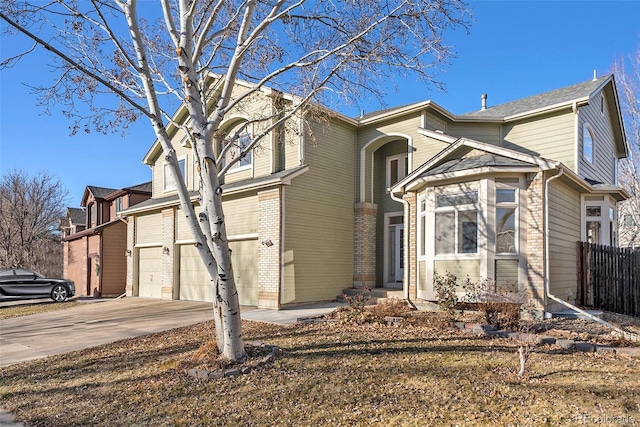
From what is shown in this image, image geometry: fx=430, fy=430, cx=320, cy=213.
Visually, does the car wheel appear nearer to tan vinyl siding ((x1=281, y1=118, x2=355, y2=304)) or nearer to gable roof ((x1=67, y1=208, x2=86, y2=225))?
tan vinyl siding ((x1=281, y1=118, x2=355, y2=304))

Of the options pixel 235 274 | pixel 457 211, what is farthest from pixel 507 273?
pixel 235 274

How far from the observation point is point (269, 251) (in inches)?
516

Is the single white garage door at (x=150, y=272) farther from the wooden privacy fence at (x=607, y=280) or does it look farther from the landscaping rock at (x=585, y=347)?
the landscaping rock at (x=585, y=347)

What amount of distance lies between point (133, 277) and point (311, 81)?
15.4 metres

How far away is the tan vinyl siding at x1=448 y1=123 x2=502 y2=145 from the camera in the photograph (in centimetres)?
1481

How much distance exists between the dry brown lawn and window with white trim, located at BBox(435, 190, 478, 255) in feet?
9.89

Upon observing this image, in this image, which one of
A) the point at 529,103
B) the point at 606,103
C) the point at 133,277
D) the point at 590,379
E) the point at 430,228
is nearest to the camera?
the point at 590,379

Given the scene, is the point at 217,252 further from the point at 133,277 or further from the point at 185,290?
the point at 133,277

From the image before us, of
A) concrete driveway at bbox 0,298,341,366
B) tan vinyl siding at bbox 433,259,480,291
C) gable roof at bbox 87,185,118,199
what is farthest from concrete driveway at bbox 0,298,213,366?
gable roof at bbox 87,185,118,199

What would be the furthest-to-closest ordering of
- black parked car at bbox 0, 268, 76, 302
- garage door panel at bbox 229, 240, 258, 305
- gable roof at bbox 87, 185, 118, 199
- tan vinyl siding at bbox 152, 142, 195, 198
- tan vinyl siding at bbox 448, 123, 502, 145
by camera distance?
gable roof at bbox 87, 185, 118, 199 < black parked car at bbox 0, 268, 76, 302 < tan vinyl siding at bbox 152, 142, 195, 198 < tan vinyl siding at bbox 448, 123, 502, 145 < garage door panel at bbox 229, 240, 258, 305

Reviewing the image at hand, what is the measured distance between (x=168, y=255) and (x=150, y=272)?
2359mm

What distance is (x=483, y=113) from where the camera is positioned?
16906mm

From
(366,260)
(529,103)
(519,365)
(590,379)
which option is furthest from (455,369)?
(529,103)

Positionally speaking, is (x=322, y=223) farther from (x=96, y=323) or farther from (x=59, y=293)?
(x=59, y=293)
